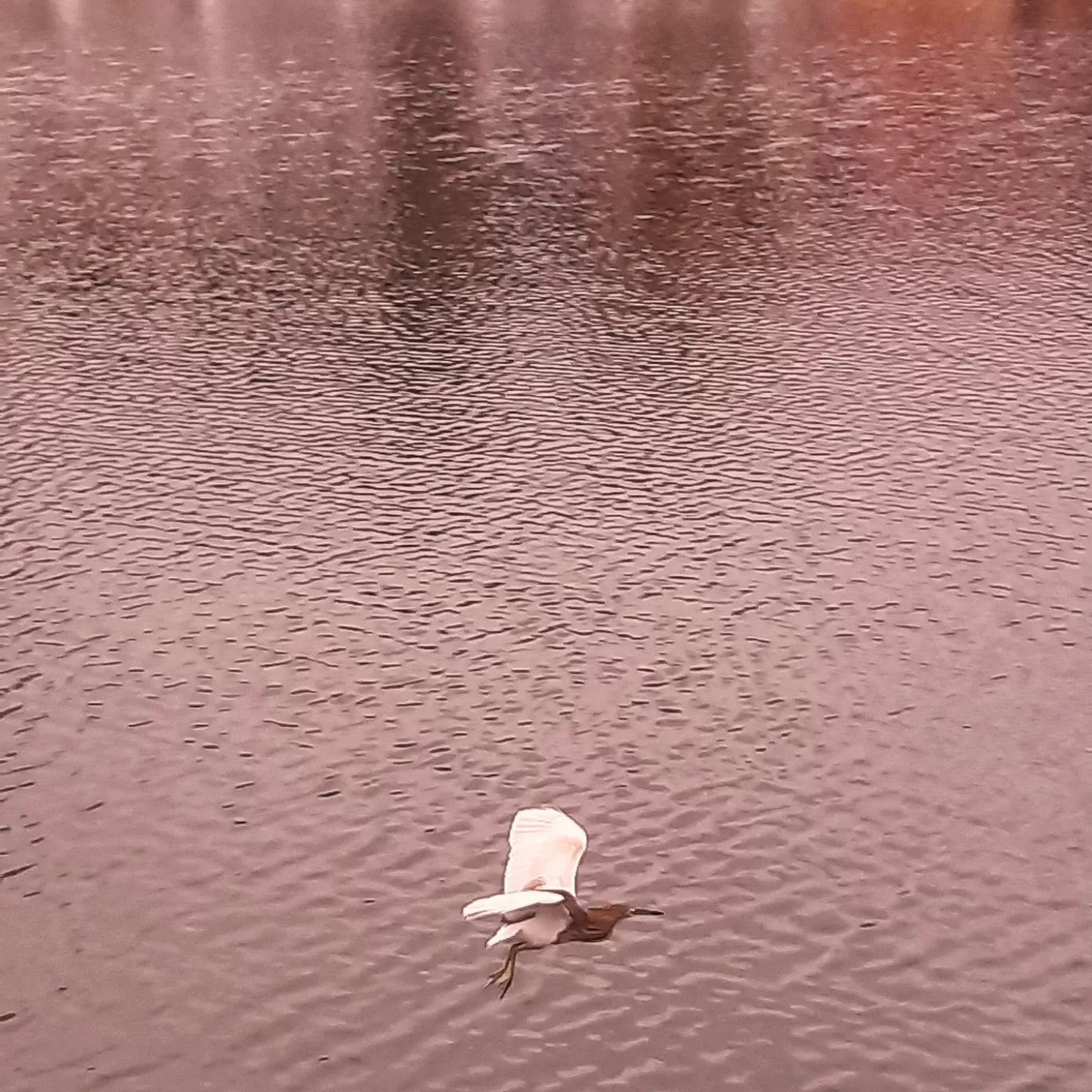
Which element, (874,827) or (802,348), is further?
(802,348)

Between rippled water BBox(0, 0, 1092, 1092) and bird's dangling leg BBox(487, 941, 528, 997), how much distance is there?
16cm

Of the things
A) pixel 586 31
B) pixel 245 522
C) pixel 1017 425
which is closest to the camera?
pixel 245 522

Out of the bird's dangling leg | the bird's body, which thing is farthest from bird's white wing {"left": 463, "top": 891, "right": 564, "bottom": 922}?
the bird's dangling leg

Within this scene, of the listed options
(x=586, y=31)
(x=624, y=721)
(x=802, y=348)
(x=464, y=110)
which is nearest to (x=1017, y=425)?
(x=802, y=348)

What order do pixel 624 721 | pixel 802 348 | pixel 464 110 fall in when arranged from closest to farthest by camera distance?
pixel 624 721, pixel 802 348, pixel 464 110

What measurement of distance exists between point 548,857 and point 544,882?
0.20 m

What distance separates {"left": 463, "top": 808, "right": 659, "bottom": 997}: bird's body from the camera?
1366 centimetres

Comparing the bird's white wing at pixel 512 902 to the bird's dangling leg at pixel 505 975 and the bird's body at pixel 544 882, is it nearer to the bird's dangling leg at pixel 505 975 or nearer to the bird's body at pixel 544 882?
the bird's body at pixel 544 882

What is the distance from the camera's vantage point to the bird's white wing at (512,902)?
478 inches

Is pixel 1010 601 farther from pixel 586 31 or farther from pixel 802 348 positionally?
pixel 586 31

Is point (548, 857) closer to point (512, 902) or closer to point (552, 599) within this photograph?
point (512, 902)

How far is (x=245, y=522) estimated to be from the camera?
2330 centimetres

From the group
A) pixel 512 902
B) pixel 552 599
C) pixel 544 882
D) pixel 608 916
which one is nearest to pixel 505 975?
pixel 608 916

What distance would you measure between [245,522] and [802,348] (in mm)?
10070
